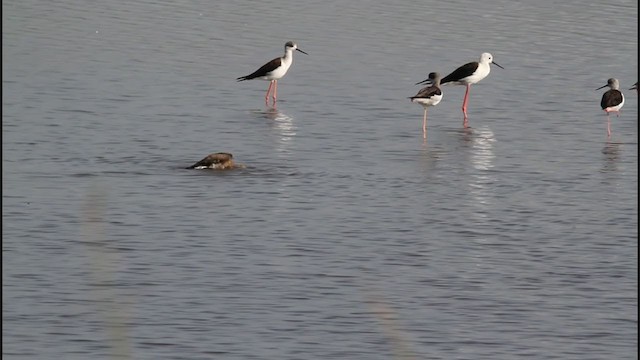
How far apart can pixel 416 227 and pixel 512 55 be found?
647 inches

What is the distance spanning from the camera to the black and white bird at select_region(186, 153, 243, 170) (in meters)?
17.8

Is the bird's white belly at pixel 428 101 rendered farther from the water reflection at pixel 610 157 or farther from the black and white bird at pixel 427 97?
the water reflection at pixel 610 157

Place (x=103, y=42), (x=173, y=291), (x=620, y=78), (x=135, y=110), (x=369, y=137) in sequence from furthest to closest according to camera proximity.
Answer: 1. (x=103, y=42)
2. (x=620, y=78)
3. (x=135, y=110)
4. (x=369, y=137)
5. (x=173, y=291)

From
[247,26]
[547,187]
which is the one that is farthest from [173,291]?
[247,26]

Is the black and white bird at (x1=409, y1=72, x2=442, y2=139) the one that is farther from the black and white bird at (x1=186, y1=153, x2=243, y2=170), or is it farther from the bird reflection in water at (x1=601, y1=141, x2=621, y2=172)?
the black and white bird at (x1=186, y1=153, x2=243, y2=170)

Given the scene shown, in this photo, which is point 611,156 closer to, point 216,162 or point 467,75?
point 216,162

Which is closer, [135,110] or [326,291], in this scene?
[326,291]

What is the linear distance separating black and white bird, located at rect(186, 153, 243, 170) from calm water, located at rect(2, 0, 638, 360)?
0.51 ft

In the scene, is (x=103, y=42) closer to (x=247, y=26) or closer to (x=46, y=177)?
(x=247, y=26)

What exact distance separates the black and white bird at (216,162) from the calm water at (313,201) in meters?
0.16

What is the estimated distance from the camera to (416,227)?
1537cm

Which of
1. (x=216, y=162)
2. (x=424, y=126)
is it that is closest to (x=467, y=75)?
(x=424, y=126)

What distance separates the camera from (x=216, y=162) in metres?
17.8

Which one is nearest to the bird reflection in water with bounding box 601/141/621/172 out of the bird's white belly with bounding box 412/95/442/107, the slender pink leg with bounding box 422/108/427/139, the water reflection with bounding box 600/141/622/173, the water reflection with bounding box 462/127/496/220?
the water reflection with bounding box 600/141/622/173
